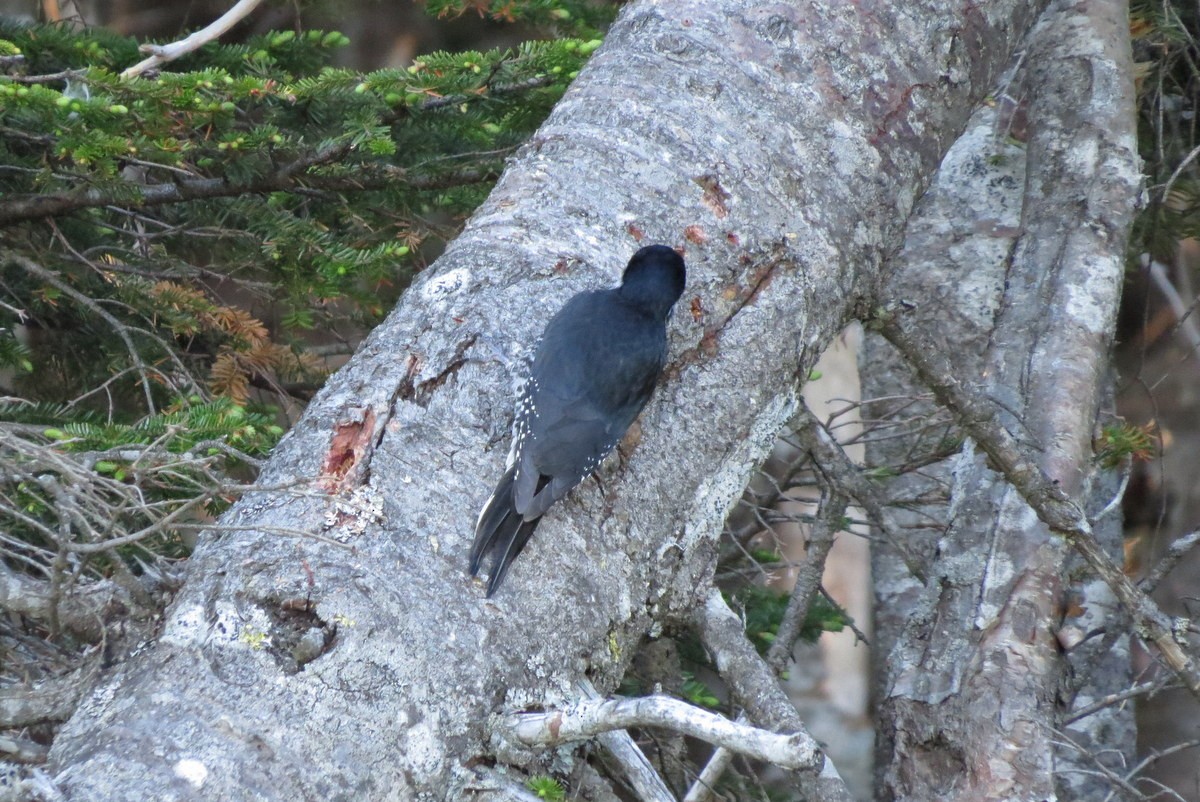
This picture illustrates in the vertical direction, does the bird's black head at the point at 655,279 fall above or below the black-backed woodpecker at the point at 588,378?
above

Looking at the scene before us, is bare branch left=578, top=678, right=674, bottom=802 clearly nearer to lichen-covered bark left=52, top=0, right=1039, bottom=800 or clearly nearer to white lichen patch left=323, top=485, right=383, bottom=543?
lichen-covered bark left=52, top=0, right=1039, bottom=800

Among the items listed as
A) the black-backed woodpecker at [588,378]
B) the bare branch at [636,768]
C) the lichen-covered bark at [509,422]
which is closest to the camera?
the lichen-covered bark at [509,422]

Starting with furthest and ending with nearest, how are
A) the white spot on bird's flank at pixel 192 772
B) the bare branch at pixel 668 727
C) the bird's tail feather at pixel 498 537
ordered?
the bird's tail feather at pixel 498 537 < the white spot on bird's flank at pixel 192 772 < the bare branch at pixel 668 727

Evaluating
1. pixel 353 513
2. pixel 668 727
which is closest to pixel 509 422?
pixel 353 513

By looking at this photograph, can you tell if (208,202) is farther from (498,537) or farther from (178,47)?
(498,537)

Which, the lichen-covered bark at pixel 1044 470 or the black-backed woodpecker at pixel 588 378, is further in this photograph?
the lichen-covered bark at pixel 1044 470

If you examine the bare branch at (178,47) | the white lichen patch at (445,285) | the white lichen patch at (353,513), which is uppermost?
the bare branch at (178,47)

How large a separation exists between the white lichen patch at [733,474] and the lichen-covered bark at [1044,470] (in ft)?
1.24

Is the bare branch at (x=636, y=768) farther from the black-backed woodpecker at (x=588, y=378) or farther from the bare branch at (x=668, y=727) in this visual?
the black-backed woodpecker at (x=588, y=378)

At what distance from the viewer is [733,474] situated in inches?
103

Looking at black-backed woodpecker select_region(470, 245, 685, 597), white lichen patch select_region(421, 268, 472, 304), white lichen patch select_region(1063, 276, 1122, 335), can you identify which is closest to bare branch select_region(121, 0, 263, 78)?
white lichen patch select_region(421, 268, 472, 304)

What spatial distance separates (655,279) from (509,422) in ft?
1.76

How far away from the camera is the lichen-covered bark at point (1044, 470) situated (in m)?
2.49

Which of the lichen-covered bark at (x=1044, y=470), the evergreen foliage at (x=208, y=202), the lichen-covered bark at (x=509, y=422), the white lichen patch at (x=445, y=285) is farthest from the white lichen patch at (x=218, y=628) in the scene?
the lichen-covered bark at (x=1044, y=470)
